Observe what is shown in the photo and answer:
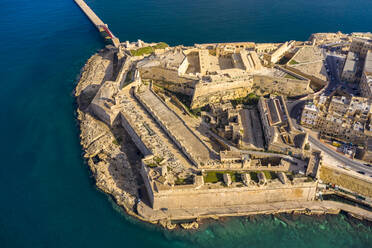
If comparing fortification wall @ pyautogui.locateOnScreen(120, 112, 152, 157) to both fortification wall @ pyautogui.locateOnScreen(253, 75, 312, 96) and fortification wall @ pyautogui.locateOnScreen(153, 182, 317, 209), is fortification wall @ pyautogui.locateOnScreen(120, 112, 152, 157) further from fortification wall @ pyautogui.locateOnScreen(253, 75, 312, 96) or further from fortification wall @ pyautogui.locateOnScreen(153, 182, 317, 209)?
fortification wall @ pyautogui.locateOnScreen(253, 75, 312, 96)

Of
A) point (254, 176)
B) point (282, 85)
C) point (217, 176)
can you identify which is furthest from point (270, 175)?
point (282, 85)

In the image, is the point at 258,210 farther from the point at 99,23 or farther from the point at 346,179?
the point at 99,23

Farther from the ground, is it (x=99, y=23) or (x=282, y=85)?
(x=99, y=23)

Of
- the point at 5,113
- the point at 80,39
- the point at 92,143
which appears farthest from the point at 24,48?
the point at 92,143

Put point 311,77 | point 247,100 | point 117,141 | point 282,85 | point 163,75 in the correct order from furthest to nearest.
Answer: point 311,77 → point 163,75 → point 282,85 → point 247,100 → point 117,141

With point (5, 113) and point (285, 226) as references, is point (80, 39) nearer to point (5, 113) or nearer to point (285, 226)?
point (5, 113)

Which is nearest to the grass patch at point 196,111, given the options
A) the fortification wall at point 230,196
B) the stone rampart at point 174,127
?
the stone rampart at point 174,127

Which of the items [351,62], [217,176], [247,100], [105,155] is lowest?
[105,155]
